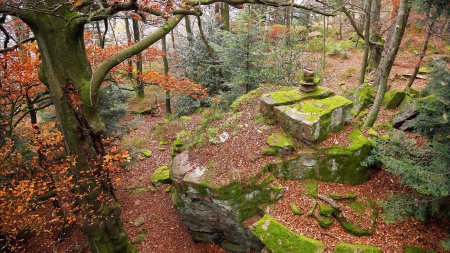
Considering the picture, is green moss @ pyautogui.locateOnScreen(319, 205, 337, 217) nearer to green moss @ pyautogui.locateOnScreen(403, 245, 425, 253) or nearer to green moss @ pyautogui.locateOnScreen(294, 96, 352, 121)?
green moss @ pyautogui.locateOnScreen(403, 245, 425, 253)

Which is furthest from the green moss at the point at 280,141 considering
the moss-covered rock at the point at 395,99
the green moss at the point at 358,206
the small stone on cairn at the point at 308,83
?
the moss-covered rock at the point at 395,99

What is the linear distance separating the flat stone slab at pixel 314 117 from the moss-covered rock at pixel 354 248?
313cm

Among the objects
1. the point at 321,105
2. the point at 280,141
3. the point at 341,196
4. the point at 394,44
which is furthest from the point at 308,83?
the point at 341,196

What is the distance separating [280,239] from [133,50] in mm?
5956

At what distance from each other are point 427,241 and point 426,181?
70.2 inches

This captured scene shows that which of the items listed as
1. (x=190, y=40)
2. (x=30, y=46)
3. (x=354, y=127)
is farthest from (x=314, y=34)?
(x=30, y=46)

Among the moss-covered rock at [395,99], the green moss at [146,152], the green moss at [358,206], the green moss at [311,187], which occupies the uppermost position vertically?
the moss-covered rock at [395,99]

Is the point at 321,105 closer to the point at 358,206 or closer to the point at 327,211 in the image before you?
the point at 358,206

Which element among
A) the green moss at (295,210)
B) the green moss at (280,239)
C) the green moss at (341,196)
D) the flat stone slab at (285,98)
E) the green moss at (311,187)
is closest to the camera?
the green moss at (280,239)

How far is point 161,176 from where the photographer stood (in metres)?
12.1

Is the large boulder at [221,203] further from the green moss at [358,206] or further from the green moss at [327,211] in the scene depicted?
the green moss at [358,206]

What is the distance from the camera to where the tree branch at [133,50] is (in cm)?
601

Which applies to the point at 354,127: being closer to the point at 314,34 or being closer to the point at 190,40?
the point at 190,40

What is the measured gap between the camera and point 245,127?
1016cm
